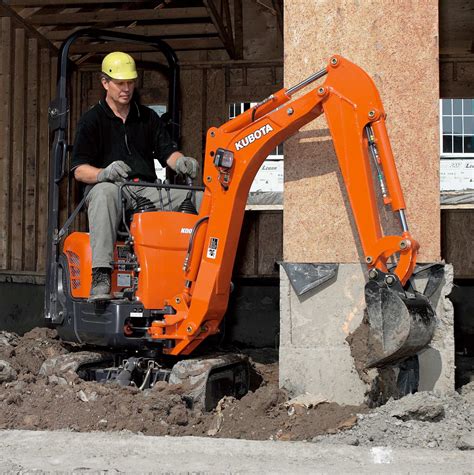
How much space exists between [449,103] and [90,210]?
1157 cm

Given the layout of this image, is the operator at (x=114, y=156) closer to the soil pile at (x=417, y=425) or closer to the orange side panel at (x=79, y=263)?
the orange side panel at (x=79, y=263)

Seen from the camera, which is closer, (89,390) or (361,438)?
(361,438)

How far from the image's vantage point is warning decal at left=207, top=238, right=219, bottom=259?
5.36m

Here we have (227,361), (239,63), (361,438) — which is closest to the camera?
(361,438)

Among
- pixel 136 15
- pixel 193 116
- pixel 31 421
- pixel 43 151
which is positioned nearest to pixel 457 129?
pixel 193 116

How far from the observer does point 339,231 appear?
5.27m

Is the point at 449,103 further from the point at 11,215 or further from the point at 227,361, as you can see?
the point at 227,361

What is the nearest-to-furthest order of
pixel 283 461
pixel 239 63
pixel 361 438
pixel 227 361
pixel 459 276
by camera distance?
1. pixel 283 461
2. pixel 361 438
3. pixel 227 361
4. pixel 459 276
5. pixel 239 63

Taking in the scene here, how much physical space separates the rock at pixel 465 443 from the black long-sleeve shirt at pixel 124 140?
3168mm

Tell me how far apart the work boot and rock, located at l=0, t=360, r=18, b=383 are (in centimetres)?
92

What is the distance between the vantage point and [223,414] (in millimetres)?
5016

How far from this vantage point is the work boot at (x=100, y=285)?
540 centimetres

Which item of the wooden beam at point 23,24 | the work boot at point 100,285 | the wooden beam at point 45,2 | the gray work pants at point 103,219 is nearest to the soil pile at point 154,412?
the work boot at point 100,285

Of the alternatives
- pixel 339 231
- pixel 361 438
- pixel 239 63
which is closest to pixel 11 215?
pixel 239 63
